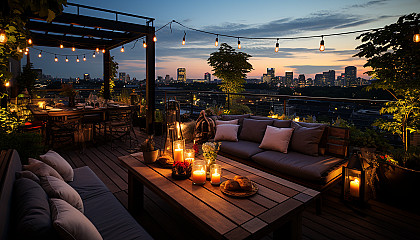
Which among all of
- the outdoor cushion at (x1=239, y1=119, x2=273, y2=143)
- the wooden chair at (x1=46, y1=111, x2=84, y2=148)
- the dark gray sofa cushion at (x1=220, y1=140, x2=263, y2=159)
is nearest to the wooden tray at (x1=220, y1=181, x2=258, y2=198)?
the dark gray sofa cushion at (x1=220, y1=140, x2=263, y2=159)

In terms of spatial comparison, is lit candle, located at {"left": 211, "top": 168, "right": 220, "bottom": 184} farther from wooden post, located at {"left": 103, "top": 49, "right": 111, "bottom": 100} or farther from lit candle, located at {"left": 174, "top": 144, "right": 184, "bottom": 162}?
wooden post, located at {"left": 103, "top": 49, "right": 111, "bottom": 100}

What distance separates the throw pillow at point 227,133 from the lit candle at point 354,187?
1724 mm

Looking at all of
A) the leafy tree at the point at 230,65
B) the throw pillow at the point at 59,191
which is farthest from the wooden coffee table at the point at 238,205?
the leafy tree at the point at 230,65

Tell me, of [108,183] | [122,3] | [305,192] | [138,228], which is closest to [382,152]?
[305,192]

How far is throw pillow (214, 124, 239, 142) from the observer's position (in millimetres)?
3807

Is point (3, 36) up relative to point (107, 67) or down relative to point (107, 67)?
down

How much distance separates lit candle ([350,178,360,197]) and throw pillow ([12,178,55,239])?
9.56ft

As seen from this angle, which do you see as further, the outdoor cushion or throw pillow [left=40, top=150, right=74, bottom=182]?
the outdoor cushion

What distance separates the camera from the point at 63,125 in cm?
478

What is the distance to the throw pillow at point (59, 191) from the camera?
149 cm

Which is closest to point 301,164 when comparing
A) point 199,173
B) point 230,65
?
point 199,173

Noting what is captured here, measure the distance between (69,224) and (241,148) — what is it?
103 inches

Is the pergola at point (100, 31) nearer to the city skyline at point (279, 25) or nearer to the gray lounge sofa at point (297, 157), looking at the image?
the city skyline at point (279, 25)

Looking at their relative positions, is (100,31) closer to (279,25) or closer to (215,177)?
(279,25)
